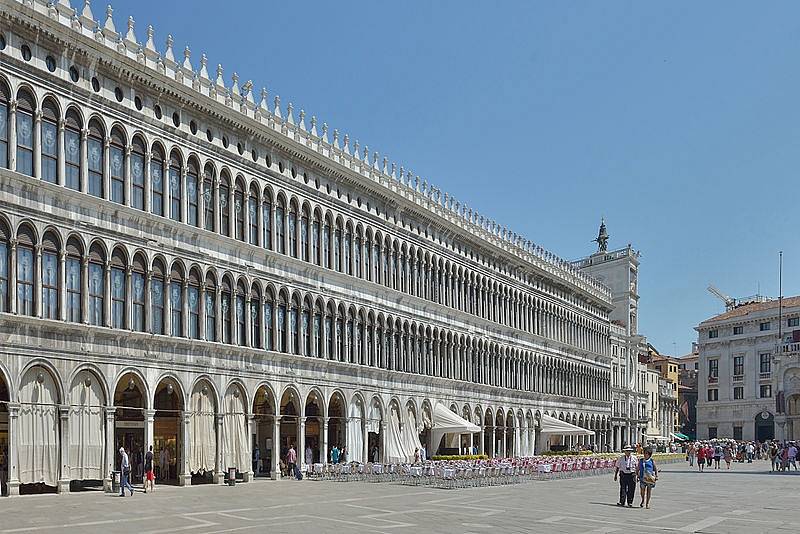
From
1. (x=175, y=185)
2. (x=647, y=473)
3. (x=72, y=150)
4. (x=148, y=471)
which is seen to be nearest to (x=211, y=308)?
(x=175, y=185)

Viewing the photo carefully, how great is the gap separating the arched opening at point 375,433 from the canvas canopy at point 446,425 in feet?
14.7

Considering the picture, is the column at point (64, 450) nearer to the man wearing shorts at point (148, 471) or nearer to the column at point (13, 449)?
the column at point (13, 449)

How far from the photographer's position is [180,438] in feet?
112

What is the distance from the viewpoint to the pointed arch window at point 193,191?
35312 mm

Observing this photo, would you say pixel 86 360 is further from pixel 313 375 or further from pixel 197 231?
pixel 313 375

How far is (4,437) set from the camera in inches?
1185

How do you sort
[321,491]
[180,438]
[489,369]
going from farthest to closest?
1. [489,369]
2. [180,438]
3. [321,491]

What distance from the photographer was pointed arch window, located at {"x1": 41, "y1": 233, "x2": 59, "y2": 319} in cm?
2864

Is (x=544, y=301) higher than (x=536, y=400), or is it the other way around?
(x=544, y=301)

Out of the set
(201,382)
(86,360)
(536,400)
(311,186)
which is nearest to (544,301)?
(536,400)

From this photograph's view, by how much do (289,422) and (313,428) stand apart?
2.18 m

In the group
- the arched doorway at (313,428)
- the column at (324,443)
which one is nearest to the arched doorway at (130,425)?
the arched doorway at (313,428)

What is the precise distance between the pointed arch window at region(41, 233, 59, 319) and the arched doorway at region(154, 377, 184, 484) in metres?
5.63

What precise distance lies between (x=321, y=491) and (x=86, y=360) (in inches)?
336
